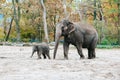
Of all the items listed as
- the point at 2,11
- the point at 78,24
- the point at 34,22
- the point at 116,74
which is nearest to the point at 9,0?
the point at 2,11

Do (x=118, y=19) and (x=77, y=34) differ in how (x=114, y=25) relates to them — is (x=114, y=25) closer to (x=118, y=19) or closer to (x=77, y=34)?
(x=118, y=19)

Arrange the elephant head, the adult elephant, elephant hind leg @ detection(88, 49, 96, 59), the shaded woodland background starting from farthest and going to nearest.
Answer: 1. the shaded woodland background
2. elephant hind leg @ detection(88, 49, 96, 59)
3. the adult elephant
4. the elephant head

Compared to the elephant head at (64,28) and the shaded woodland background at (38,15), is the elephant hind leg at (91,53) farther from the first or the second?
the shaded woodland background at (38,15)

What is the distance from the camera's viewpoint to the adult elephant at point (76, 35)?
1742cm

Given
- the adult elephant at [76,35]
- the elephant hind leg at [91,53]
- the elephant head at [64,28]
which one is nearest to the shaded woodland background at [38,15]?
the elephant hind leg at [91,53]

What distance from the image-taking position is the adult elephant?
17422 millimetres

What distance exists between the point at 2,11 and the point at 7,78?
169 feet

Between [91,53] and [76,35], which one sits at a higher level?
[76,35]

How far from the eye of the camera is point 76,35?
58.7 feet

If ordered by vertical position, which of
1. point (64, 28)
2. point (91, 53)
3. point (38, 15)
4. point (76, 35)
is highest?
point (64, 28)

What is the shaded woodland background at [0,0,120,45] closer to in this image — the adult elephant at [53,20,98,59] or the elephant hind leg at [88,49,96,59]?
the elephant hind leg at [88,49,96,59]

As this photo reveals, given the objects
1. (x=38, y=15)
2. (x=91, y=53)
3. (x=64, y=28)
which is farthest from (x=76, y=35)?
(x=38, y=15)

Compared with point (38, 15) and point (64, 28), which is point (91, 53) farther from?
point (38, 15)

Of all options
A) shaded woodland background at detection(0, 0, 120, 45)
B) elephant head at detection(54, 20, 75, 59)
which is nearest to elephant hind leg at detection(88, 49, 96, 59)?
elephant head at detection(54, 20, 75, 59)
